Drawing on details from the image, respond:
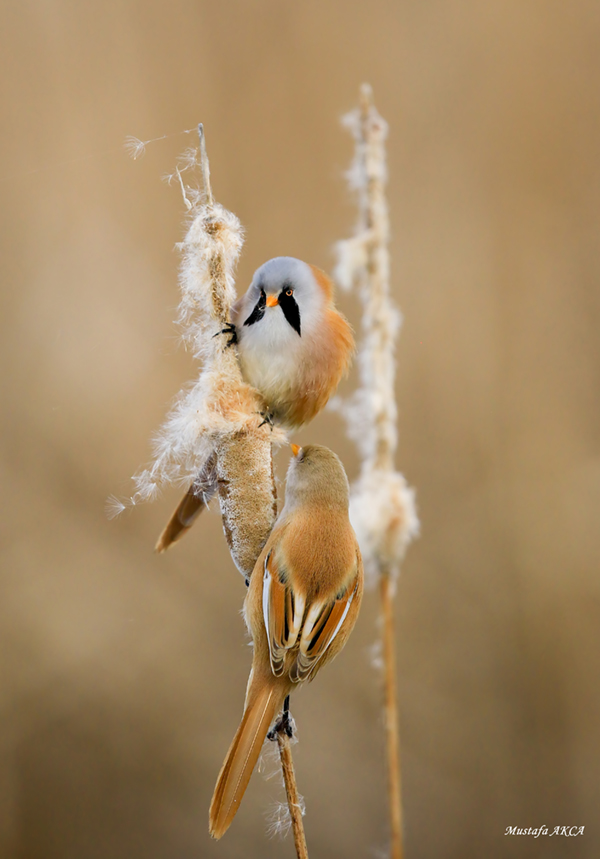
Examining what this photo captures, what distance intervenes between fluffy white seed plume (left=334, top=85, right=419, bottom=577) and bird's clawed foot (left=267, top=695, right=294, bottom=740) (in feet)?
0.65

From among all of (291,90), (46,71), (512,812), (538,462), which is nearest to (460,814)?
(512,812)

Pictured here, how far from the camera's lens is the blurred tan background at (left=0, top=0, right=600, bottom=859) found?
5.30 ft

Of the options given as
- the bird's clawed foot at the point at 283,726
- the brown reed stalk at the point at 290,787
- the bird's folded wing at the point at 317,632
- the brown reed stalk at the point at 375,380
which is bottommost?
the brown reed stalk at the point at 290,787

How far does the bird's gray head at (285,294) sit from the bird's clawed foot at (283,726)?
1.61ft

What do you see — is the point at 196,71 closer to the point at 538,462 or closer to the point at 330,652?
the point at 538,462

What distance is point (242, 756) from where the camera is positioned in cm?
63

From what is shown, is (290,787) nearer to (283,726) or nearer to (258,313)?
(283,726)

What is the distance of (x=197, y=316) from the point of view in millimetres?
821

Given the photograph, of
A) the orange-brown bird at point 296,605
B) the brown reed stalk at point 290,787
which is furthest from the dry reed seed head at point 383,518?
the brown reed stalk at point 290,787

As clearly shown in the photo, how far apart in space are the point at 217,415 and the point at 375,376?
23 cm

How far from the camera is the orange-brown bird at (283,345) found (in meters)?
0.87

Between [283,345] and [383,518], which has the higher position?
[283,345]

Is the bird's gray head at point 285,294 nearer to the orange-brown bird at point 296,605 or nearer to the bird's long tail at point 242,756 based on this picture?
the orange-brown bird at point 296,605

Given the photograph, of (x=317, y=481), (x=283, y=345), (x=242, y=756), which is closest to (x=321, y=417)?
(x=283, y=345)
